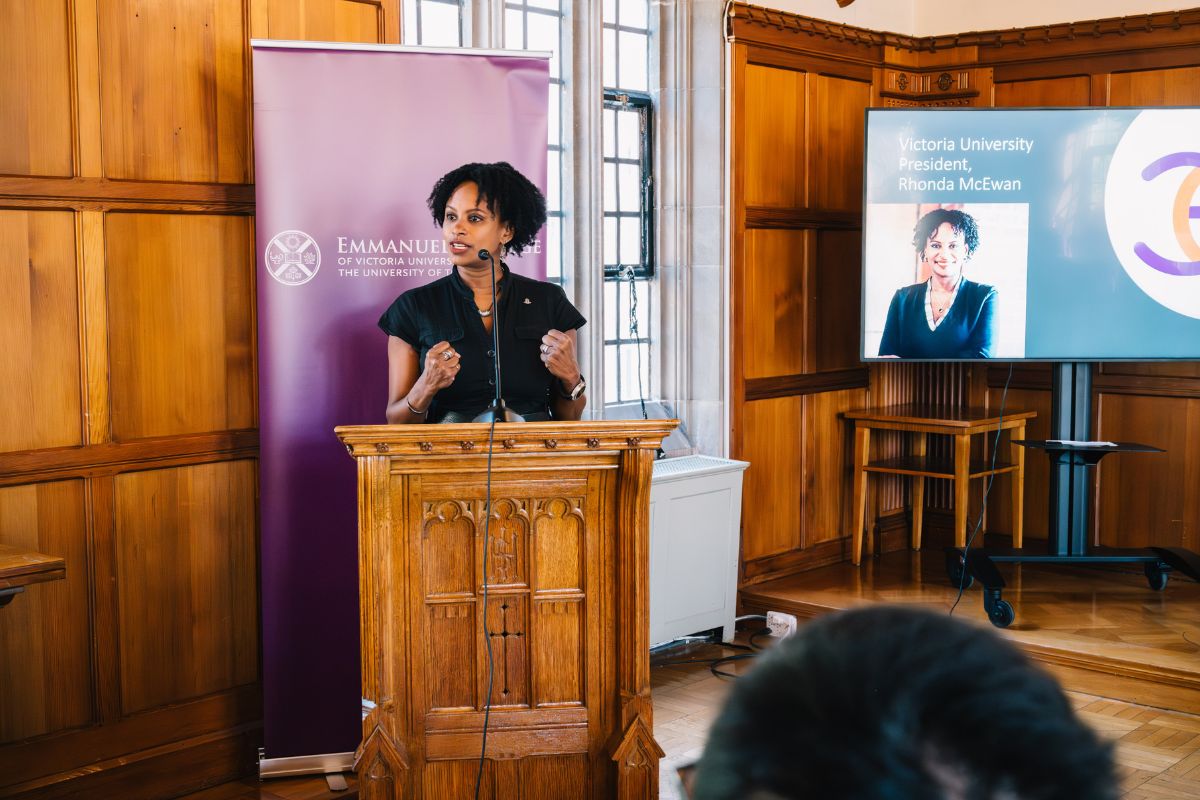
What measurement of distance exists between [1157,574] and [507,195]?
3731 millimetres

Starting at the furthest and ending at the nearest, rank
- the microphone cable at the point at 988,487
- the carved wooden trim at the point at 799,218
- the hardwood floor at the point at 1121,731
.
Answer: the carved wooden trim at the point at 799,218
the microphone cable at the point at 988,487
the hardwood floor at the point at 1121,731

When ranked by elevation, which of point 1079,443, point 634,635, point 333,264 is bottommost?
point 634,635

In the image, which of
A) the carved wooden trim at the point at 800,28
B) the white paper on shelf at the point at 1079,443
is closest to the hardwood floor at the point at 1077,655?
the white paper on shelf at the point at 1079,443

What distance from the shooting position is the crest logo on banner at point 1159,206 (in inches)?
211

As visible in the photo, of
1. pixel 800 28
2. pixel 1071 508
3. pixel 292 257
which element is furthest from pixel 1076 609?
pixel 292 257

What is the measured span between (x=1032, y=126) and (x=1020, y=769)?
5523 mm

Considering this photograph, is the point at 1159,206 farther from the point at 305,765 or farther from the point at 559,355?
the point at 305,765

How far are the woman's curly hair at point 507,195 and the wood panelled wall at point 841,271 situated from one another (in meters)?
2.14

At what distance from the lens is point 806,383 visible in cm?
614

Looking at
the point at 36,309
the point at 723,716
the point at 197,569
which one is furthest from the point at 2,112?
the point at 723,716

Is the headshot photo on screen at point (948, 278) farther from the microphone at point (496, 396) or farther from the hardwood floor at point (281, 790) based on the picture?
the hardwood floor at point (281, 790)

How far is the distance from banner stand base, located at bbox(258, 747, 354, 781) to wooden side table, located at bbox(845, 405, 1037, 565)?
3239 mm

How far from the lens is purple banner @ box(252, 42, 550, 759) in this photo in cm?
366

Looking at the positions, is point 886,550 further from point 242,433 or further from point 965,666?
point 965,666
